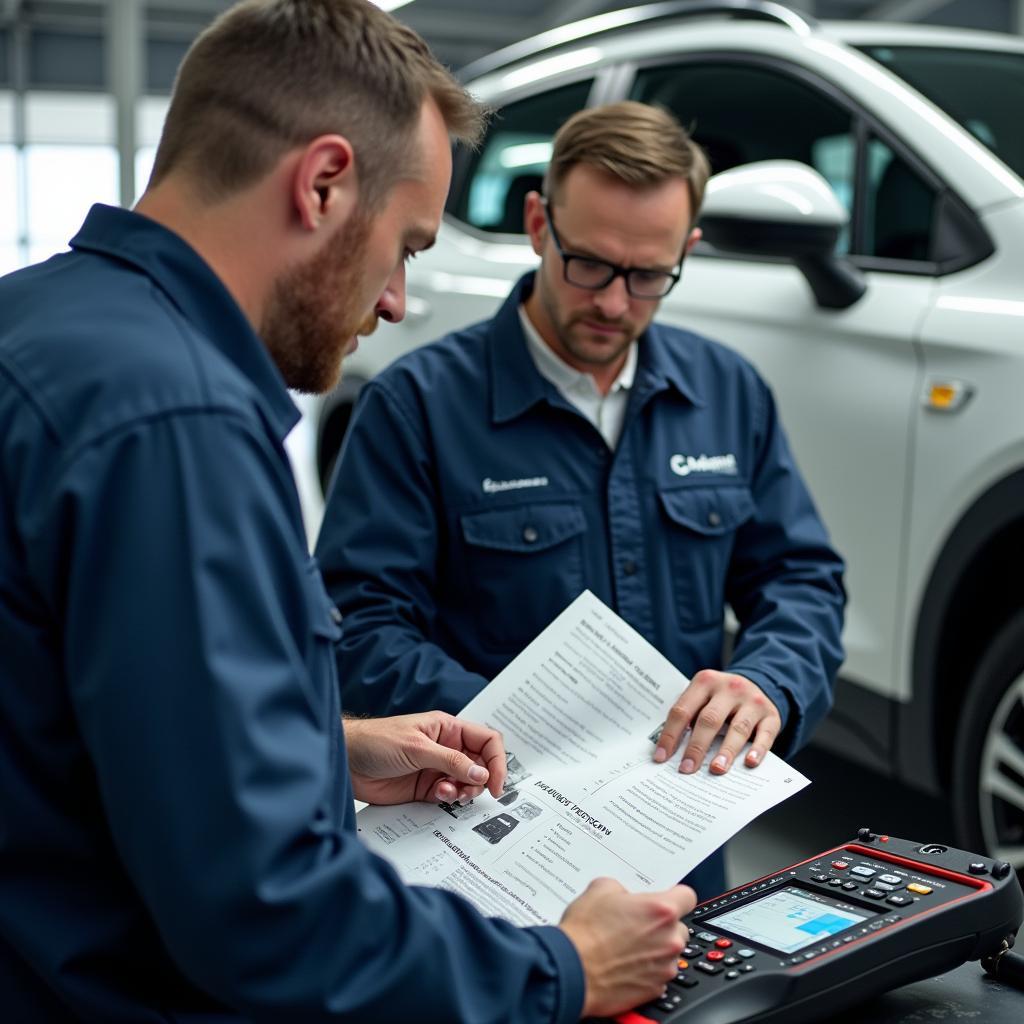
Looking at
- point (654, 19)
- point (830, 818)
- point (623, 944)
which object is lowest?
point (830, 818)

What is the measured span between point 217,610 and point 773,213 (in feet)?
5.65

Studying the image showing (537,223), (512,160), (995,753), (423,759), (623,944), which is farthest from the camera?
(512,160)

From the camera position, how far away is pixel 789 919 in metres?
0.93

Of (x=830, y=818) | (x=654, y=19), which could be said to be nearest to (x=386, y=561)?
(x=830, y=818)

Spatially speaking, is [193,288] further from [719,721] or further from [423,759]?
[719,721]

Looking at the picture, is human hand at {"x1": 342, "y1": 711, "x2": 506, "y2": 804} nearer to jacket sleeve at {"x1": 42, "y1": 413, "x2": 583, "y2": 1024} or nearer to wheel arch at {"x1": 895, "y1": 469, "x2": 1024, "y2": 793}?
jacket sleeve at {"x1": 42, "y1": 413, "x2": 583, "y2": 1024}

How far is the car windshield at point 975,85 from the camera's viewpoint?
7.93 feet

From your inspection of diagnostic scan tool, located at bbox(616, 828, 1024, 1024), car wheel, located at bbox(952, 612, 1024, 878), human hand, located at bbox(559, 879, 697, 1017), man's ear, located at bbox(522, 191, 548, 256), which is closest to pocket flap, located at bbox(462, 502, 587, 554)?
man's ear, located at bbox(522, 191, 548, 256)

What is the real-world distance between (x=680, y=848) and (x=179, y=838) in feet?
1.60

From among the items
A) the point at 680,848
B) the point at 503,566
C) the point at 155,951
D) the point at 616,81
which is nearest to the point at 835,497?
the point at 503,566

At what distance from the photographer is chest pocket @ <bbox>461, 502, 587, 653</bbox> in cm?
161

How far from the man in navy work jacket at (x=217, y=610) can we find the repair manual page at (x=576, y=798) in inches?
6.6

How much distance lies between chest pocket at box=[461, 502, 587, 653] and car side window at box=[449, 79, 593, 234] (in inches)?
65.7

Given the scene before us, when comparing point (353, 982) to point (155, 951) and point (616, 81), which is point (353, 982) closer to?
point (155, 951)
